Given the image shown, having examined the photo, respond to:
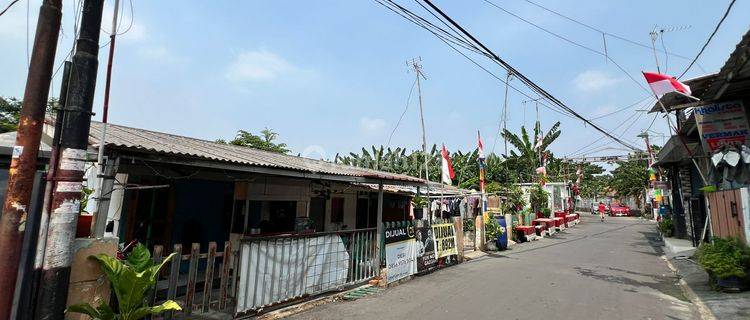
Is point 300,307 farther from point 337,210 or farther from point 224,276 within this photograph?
point 337,210

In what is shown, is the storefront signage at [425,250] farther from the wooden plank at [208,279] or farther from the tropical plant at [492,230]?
the wooden plank at [208,279]

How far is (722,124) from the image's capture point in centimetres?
880

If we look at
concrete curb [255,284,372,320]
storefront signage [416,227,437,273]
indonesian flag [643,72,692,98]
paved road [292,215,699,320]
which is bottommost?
concrete curb [255,284,372,320]

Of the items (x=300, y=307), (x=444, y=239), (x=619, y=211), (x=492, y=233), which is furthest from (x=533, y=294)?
(x=619, y=211)

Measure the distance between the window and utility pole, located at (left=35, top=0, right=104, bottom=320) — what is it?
928 cm

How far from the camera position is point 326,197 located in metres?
11.9

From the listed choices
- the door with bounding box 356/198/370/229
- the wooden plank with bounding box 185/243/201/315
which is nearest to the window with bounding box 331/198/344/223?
the door with bounding box 356/198/370/229

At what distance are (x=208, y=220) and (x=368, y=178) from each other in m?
3.96

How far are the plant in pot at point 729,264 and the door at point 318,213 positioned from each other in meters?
9.60

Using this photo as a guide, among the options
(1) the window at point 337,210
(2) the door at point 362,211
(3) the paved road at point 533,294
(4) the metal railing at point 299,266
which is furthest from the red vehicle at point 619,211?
(4) the metal railing at point 299,266

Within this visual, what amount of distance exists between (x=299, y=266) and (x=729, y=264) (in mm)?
7885

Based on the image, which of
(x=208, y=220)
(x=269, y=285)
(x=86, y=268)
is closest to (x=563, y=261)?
(x=269, y=285)

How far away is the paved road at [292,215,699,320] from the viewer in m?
6.12

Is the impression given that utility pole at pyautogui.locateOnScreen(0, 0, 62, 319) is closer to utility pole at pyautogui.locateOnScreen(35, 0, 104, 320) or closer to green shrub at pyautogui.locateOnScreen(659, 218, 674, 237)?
utility pole at pyautogui.locateOnScreen(35, 0, 104, 320)
